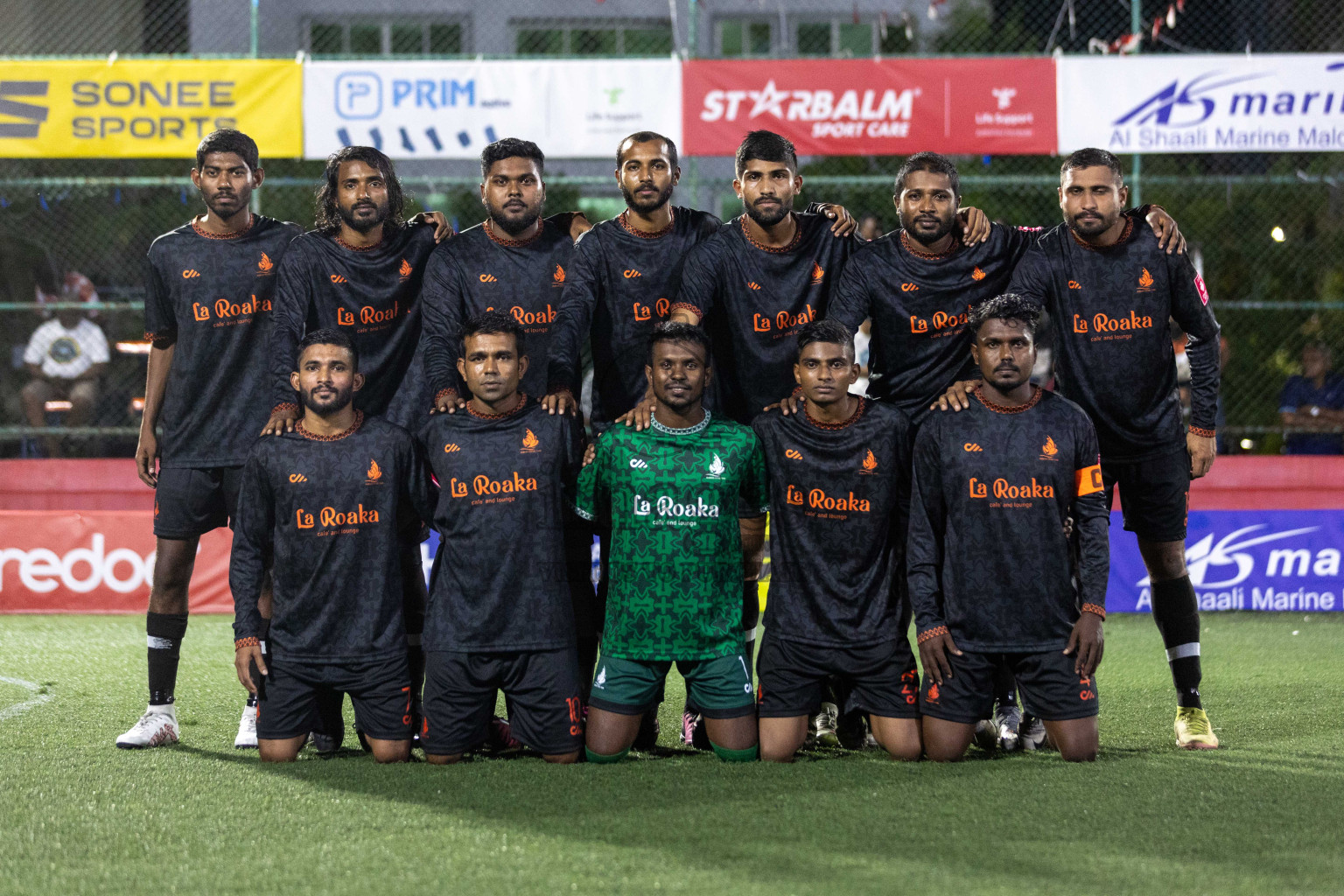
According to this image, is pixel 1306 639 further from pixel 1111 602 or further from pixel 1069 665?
pixel 1069 665

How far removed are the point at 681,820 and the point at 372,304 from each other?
2434 millimetres

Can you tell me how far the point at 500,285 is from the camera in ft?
17.3

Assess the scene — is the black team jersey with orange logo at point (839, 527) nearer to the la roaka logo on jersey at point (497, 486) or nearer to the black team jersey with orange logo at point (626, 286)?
the black team jersey with orange logo at point (626, 286)

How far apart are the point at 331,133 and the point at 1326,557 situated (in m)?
7.75

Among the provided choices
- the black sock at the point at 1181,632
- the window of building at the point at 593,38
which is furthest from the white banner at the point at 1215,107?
the black sock at the point at 1181,632

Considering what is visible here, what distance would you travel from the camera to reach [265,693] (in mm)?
4895

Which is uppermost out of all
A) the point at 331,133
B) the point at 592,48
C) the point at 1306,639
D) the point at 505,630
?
the point at 592,48

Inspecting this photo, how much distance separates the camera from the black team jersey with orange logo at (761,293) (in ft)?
16.9

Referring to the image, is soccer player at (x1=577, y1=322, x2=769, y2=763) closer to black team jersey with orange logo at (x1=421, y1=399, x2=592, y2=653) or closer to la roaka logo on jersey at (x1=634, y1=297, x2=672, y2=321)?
black team jersey with orange logo at (x1=421, y1=399, x2=592, y2=653)

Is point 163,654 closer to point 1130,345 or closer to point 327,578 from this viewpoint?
point 327,578

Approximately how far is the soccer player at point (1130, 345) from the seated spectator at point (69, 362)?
8498 mm

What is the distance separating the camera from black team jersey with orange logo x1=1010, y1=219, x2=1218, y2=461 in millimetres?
5152

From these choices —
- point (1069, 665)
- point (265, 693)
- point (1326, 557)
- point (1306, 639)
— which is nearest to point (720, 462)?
point (1069, 665)

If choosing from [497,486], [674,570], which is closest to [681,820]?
[674,570]
